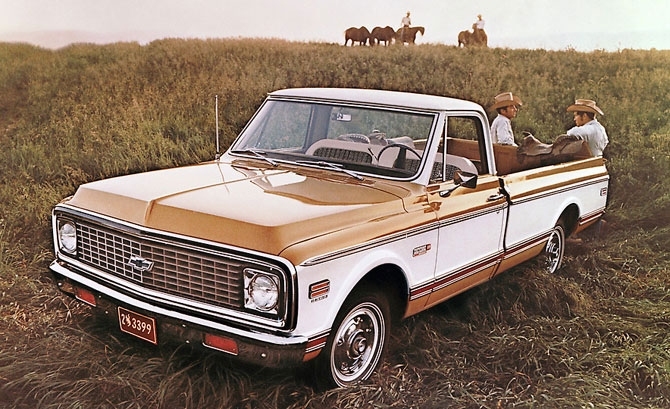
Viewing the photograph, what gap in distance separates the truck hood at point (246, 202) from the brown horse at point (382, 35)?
76 centimetres

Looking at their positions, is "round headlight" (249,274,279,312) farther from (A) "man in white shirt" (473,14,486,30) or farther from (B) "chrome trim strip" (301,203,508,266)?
(A) "man in white shirt" (473,14,486,30)

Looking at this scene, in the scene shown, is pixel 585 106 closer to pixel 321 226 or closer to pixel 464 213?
pixel 464 213

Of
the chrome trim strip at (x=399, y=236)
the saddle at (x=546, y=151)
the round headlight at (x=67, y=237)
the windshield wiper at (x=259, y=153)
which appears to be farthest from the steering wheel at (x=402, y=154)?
the round headlight at (x=67, y=237)

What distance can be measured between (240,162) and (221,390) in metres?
1.31

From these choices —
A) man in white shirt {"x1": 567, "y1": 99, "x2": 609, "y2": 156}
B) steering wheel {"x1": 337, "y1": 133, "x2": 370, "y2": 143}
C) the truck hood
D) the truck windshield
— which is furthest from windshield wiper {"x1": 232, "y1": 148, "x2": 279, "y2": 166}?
man in white shirt {"x1": 567, "y1": 99, "x2": 609, "y2": 156}

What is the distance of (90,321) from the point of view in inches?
114

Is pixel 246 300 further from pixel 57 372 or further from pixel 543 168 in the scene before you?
pixel 543 168

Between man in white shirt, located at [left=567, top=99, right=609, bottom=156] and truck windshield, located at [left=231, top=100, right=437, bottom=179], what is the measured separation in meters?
0.92

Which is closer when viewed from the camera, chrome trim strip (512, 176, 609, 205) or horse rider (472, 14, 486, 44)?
horse rider (472, 14, 486, 44)

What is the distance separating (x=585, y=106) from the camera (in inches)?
141

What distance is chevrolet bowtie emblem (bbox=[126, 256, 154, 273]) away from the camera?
252 cm

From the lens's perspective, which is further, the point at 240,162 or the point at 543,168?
the point at 543,168

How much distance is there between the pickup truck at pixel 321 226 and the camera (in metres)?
2.35

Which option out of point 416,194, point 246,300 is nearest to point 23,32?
point 246,300
